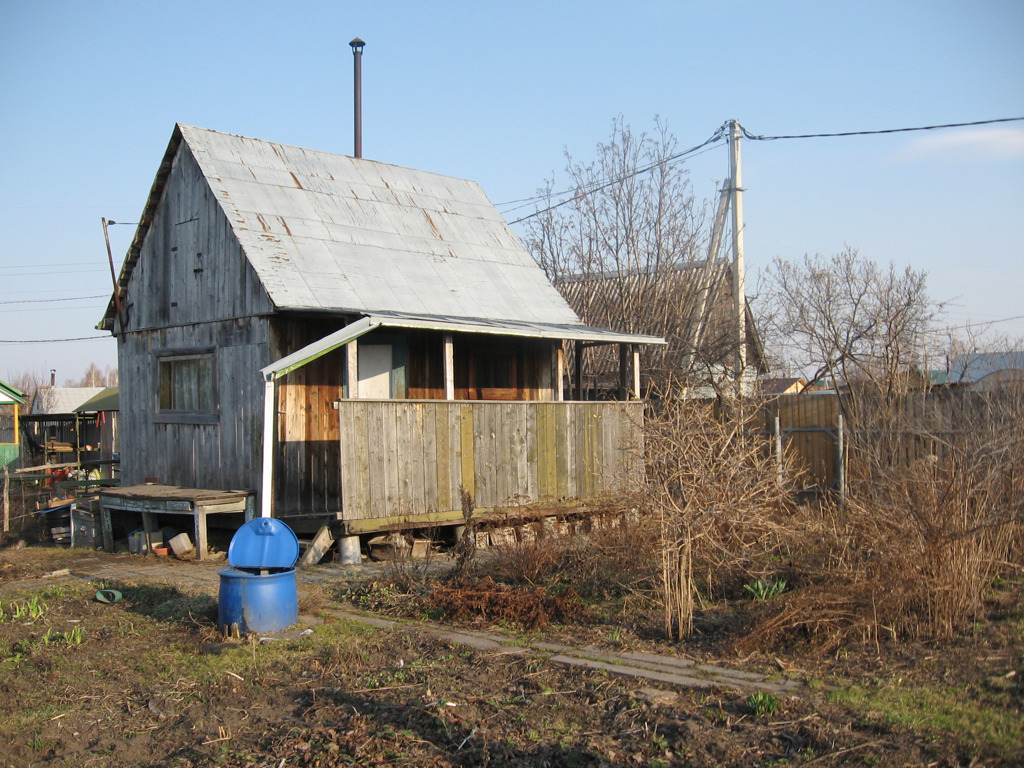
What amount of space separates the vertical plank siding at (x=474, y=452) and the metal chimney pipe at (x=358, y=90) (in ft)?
29.2

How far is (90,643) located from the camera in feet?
26.1

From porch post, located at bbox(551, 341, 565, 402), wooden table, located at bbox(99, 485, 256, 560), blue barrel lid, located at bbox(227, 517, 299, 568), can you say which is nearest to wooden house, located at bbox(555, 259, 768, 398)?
porch post, located at bbox(551, 341, 565, 402)

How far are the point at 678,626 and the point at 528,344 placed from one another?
8951 mm

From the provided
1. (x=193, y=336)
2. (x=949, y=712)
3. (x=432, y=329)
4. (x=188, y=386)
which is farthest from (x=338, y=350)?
(x=949, y=712)

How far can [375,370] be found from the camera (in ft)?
45.4

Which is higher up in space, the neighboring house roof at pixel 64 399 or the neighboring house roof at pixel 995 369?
the neighboring house roof at pixel 64 399

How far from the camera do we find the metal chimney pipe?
1967 cm

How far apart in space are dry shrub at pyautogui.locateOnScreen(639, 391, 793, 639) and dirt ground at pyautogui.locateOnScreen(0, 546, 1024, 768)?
59 cm

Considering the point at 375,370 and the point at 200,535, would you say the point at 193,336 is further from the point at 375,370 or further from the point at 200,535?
the point at 200,535

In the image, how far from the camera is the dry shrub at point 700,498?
24.2ft

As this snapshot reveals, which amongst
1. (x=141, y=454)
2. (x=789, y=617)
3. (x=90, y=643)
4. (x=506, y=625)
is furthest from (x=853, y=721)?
(x=141, y=454)

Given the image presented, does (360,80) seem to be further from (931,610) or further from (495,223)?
(931,610)

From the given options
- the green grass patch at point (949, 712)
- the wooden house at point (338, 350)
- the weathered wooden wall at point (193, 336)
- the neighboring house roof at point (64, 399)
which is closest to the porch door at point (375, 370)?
the wooden house at point (338, 350)

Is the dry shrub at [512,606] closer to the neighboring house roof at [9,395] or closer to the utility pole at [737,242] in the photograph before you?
the utility pole at [737,242]
